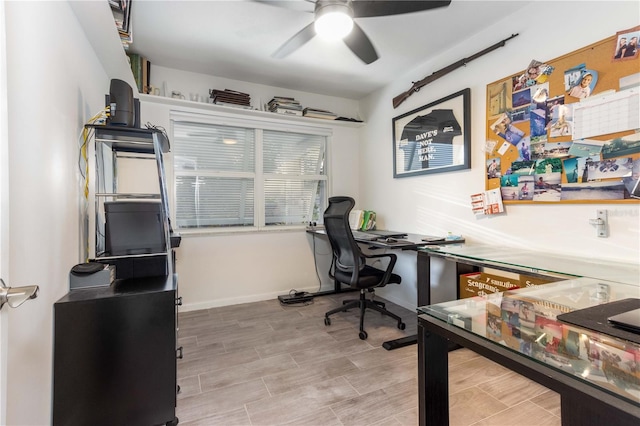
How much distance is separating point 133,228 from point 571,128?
2712 millimetres

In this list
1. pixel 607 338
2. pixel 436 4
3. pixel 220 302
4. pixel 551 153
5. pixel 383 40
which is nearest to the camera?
pixel 607 338

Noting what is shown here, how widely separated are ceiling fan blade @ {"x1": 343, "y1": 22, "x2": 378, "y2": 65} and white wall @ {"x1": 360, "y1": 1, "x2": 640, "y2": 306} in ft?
3.00

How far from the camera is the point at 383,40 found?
2.61 metres

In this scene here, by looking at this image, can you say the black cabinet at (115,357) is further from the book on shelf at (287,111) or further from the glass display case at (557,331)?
the book on shelf at (287,111)

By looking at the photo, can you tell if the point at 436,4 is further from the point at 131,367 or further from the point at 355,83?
the point at 131,367

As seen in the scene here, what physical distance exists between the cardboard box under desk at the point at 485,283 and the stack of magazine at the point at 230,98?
2779mm

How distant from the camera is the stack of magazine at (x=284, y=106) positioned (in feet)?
11.3

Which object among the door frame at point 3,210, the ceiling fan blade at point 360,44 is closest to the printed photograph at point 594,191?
the ceiling fan blade at point 360,44

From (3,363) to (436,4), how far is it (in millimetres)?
2318

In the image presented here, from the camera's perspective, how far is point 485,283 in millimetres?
2420

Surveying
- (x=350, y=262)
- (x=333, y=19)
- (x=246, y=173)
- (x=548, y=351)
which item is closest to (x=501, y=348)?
(x=548, y=351)

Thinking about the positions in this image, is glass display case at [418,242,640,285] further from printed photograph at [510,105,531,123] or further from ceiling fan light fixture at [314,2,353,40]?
ceiling fan light fixture at [314,2,353,40]

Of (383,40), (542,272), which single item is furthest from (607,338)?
(383,40)

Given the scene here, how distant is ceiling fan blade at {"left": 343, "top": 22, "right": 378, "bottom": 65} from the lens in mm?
2061
